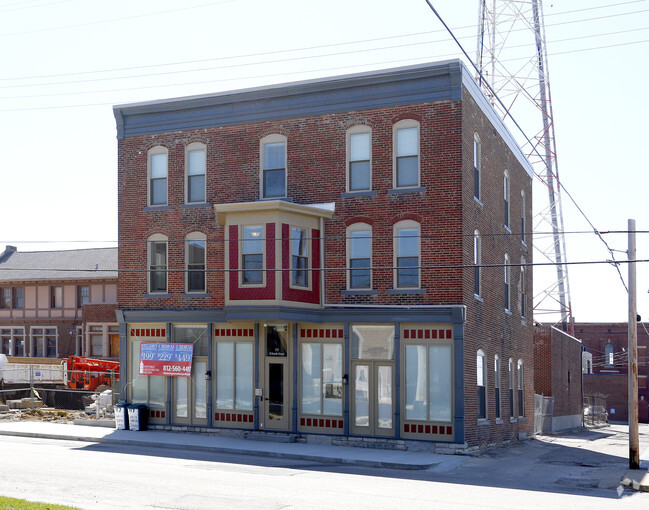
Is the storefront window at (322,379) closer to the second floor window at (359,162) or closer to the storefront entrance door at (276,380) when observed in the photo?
the storefront entrance door at (276,380)

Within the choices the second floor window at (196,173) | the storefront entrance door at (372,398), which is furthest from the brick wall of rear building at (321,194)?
the storefront entrance door at (372,398)

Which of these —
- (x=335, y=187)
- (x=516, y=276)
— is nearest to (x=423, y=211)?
(x=335, y=187)

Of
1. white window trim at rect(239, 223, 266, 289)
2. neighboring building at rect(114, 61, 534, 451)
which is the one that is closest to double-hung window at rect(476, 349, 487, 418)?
neighboring building at rect(114, 61, 534, 451)

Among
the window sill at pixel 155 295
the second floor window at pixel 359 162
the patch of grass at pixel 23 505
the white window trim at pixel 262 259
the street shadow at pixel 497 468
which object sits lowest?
the street shadow at pixel 497 468

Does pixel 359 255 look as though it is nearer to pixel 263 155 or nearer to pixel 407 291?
pixel 407 291

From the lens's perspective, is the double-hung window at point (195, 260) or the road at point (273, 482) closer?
the road at point (273, 482)

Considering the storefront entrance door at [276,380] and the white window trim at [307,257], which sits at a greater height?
the white window trim at [307,257]

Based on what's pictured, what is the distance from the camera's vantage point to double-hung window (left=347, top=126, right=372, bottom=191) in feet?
89.6

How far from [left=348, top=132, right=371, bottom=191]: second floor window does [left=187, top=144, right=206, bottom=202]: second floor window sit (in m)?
5.74

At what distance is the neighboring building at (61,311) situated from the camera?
2109 inches

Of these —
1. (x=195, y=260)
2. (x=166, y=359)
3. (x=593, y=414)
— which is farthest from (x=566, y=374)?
(x=166, y=359)

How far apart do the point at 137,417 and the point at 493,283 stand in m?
13.7

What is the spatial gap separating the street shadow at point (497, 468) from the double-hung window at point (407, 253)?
18.2ft

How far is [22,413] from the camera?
34.2 m
